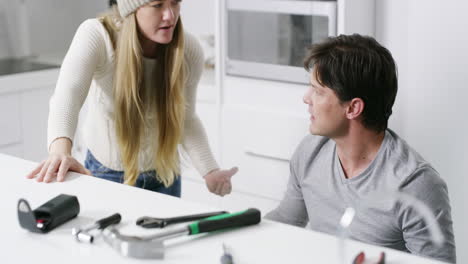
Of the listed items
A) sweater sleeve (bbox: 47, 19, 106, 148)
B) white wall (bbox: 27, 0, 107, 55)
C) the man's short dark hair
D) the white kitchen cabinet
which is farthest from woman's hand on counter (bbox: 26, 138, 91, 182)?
white wall (bbox: 27, 0, 107, 55)

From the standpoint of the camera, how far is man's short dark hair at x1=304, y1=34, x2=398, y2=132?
66.1 inches

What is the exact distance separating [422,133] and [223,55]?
0.94 meters

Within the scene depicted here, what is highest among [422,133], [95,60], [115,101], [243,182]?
[95,60]

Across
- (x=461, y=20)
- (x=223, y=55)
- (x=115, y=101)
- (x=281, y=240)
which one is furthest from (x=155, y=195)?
(x=223, y=55)

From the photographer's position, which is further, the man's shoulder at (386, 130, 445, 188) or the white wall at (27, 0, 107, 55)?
the white wall at (27, 0, 107, 55)

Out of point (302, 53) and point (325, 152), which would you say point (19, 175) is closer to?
point (325, 152)

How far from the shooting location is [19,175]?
4.97ft

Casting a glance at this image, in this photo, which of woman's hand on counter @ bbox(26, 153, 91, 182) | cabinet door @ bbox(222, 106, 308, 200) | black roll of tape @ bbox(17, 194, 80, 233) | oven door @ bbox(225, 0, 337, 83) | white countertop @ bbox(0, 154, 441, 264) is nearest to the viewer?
white countertop @ bbox(0, 154, 441, 264)

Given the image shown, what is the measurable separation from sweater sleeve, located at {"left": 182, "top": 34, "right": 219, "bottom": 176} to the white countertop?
671mm

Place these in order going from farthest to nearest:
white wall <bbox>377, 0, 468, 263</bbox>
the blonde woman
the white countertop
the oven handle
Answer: the oven handle
white wall <bbox>377, 0, 468, 263</bbox>
the blonde woman
the white countertop

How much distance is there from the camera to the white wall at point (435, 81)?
2.34m

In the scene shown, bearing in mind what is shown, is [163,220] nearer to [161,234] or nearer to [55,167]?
[161,234]

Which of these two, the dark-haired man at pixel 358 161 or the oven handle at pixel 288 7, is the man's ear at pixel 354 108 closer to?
the dark-haired man at pixel 358 161

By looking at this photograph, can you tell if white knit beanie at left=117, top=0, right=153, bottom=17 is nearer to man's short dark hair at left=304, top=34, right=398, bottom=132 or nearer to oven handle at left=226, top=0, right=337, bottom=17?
man's short dark hair at left=304, top=34, right=398, bottom=132
